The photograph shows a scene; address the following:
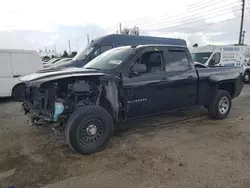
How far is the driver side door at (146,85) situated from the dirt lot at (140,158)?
614 millimetres

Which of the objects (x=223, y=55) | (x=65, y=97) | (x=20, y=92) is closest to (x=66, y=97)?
(x=65, y=97)

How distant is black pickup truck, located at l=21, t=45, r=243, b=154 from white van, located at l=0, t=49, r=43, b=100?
15.4ft

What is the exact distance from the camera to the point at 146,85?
15.2ft

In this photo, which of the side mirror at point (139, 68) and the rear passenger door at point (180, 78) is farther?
the rear passenger door at point (180, 78)

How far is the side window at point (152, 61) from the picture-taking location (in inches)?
186

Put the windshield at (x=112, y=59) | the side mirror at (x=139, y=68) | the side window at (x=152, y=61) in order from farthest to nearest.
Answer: the side window at (x=152, y=61)
the windshield at (x=112, y=59)
the side mirror at (x=139, y=68)

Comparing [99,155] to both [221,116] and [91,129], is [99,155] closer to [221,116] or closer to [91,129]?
[91,129]

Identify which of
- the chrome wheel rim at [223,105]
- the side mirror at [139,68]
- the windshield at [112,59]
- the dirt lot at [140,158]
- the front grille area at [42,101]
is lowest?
the dirt lot at [140,158]

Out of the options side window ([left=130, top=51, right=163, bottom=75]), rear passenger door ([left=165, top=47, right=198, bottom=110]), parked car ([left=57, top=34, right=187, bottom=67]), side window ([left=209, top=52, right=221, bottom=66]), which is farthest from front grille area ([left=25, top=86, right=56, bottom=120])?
side window ([left=209, top=52, right=221, bottom=66])

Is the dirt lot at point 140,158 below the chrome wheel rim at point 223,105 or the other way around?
below

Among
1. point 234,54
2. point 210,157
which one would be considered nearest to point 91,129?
point 210,157

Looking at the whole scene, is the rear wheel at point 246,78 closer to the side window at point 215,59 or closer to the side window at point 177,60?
the side window at point 215,59

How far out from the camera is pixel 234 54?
14508 millimetres

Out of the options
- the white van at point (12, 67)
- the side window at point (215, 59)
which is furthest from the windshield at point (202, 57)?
the white van at point (12, 67)
